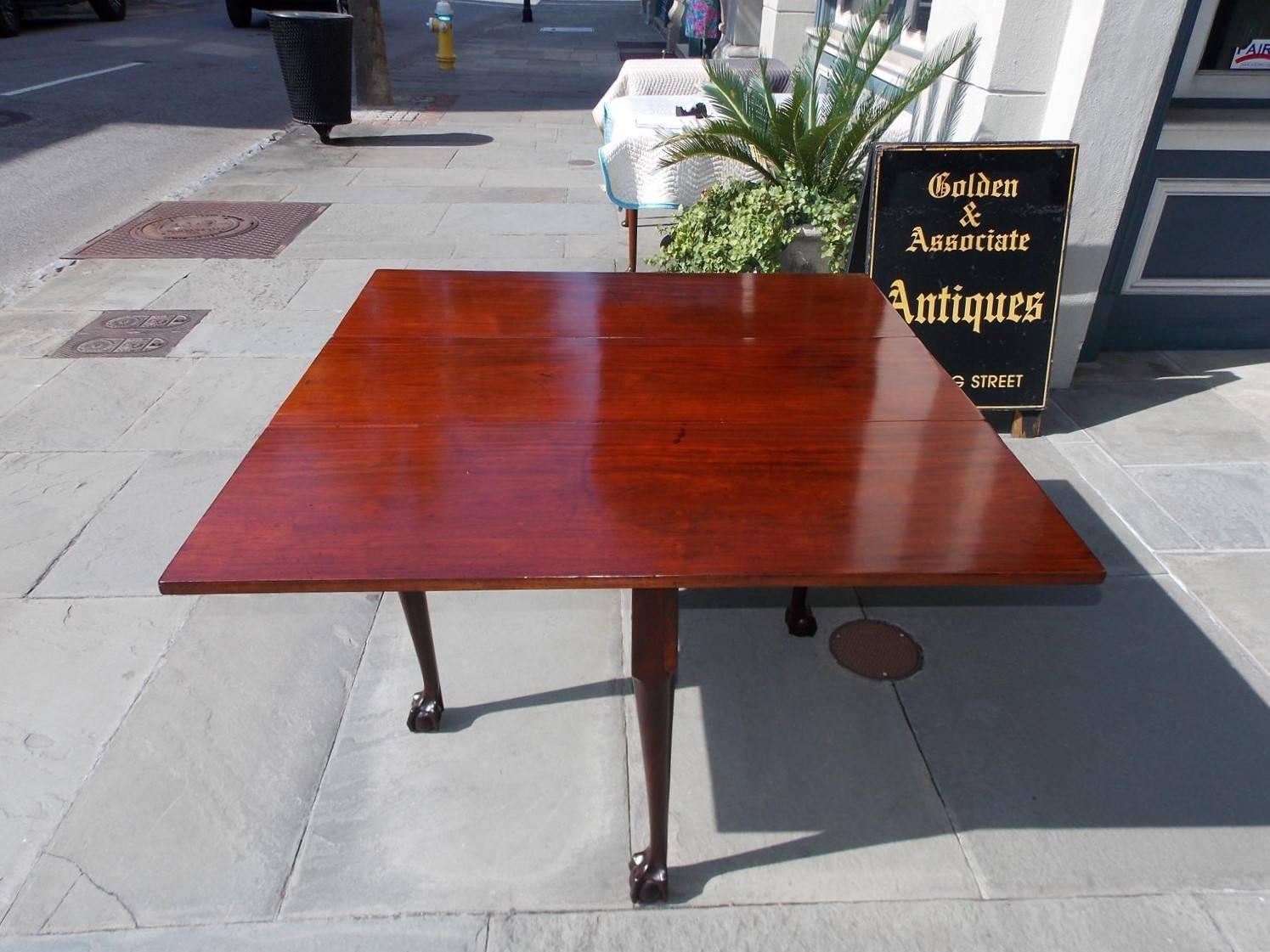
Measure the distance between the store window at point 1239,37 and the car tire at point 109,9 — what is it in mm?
22791

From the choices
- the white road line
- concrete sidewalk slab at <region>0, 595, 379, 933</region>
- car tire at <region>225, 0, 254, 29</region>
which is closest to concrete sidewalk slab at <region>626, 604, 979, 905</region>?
concrete sidewalk slab at <region>0, 595, 379, 933</region>

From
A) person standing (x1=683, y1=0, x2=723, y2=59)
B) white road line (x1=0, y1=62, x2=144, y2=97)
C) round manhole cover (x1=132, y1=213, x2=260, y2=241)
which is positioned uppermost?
person standing (x1=683, y1=0, x2=723, y2=59)

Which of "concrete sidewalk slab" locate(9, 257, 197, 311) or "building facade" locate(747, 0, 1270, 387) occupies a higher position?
"building facade" locate(747, 0, 1270, 387)

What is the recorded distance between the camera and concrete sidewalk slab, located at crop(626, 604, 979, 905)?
2.19 metres

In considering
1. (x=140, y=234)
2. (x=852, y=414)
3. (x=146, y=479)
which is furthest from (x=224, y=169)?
(x=852, y=414)

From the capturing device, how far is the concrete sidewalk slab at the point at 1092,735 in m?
2.25

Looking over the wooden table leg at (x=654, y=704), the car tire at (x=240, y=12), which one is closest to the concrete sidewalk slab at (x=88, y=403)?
the wooden table leg at (x=654, y=704)

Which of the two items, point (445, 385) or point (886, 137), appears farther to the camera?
point (886, 137)

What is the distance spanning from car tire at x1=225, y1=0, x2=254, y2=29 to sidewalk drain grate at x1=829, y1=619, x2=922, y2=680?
862 inches

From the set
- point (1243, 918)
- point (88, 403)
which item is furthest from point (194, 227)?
point (1243, 918)

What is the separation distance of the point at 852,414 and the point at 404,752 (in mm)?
1571

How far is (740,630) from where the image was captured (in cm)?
302

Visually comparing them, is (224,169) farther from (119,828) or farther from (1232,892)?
(1232,892)

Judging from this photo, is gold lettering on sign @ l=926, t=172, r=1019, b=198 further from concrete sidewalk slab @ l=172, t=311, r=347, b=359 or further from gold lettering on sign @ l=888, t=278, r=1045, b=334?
concrete sidewalk slab @ l=172, t=311, r=347, b=359
